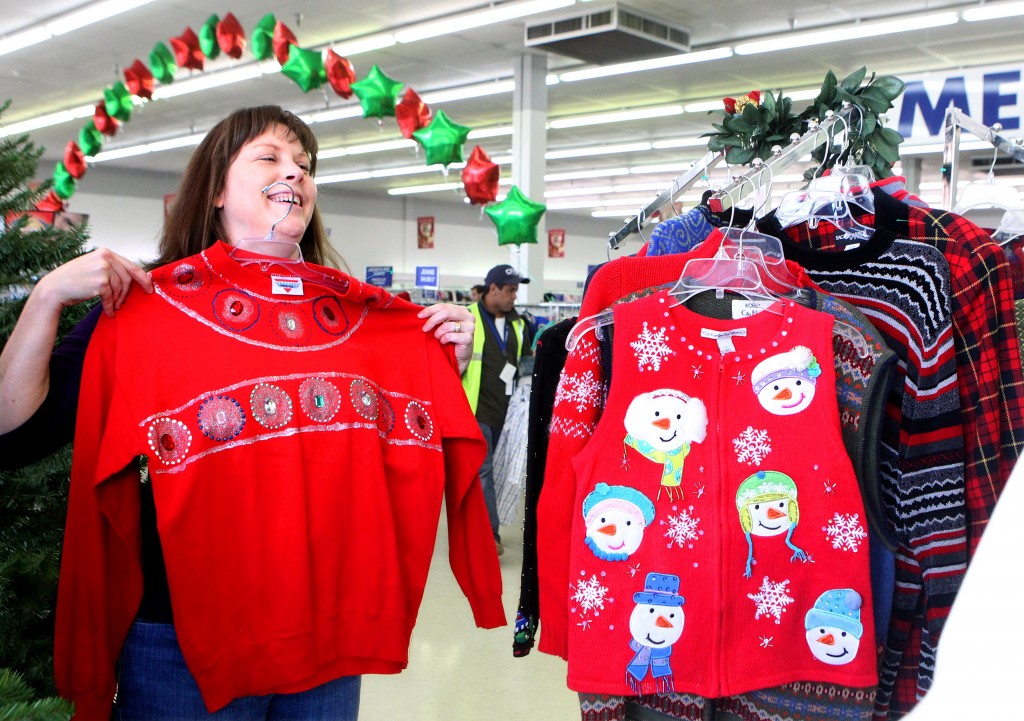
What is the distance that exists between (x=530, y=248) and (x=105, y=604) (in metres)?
8.13

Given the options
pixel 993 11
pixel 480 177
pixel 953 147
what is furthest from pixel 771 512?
pixel 993 11

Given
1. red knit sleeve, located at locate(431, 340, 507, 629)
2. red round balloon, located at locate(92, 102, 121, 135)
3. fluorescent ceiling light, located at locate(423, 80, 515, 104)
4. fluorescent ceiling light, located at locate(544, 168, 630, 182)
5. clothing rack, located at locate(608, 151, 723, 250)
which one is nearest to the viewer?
red knit sleeve, located at locate(431, 340, 507, 629)

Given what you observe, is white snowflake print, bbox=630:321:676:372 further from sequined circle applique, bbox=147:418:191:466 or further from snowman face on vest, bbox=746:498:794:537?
sequined circle applique, bbox=147:418:191:466

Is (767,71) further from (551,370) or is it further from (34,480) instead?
(34,480)

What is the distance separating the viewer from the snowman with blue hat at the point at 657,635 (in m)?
1.54

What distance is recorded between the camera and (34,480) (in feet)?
5.00

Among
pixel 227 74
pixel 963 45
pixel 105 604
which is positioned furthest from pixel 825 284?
pixel 227 74

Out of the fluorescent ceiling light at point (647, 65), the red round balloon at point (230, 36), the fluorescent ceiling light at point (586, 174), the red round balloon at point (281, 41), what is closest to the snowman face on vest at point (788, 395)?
the red round balloon at point (281, 41)

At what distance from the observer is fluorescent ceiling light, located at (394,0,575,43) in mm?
7879

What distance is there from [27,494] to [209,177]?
2.05ft

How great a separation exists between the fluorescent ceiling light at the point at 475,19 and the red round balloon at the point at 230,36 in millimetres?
2883

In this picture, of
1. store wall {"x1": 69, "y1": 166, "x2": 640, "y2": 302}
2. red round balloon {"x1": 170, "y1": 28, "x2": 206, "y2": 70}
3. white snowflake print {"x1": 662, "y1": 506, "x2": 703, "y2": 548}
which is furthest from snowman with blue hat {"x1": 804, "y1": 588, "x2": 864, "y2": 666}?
store wall {"x1": 69, "y1": 166, "x2": 640, "y2": 302}

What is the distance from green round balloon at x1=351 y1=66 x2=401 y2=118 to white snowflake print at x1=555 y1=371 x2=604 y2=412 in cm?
455

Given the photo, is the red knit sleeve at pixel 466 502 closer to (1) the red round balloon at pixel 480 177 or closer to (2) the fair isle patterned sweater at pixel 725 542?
(2) the fair isle patterned sweater at pixel 725 542
